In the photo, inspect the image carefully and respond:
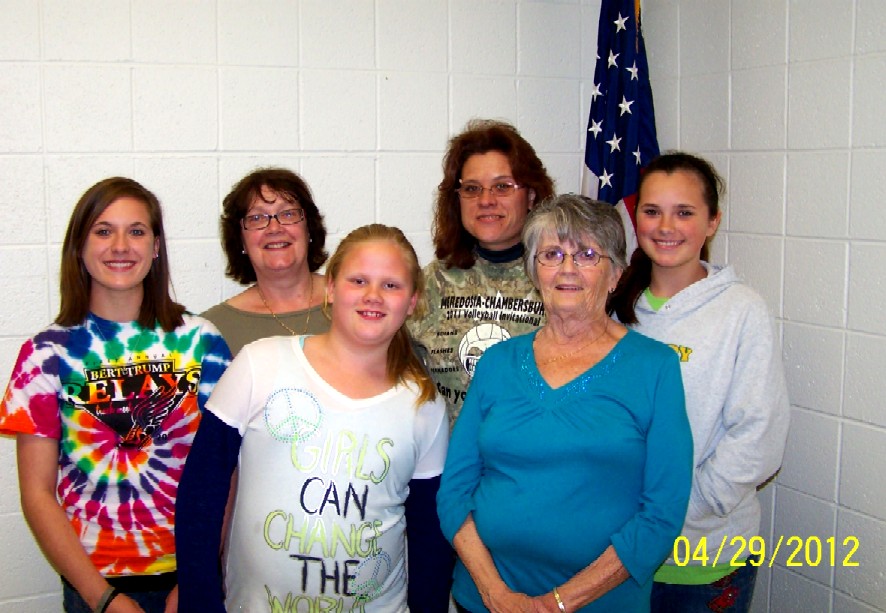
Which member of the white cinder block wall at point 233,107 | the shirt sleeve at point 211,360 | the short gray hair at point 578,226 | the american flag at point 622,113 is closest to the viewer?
the short gray hair at point 578,226

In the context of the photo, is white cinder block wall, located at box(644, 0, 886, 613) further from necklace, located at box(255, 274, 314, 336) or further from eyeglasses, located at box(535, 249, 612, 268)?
necklace, located at box(255, 274, 314, 336)

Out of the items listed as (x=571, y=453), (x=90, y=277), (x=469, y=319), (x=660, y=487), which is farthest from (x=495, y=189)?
(x=90, y=277)

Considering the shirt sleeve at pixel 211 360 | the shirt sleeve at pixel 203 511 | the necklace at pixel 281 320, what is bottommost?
the shirt sleeve at pixel 203 511

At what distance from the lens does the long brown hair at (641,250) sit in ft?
7.34

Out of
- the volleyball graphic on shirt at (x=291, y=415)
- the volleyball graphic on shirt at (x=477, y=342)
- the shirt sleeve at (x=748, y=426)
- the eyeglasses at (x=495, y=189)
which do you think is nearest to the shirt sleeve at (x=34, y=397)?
the volleyball graphic on shirt at (x=291, y=415)

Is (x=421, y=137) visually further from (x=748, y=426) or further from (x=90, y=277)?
(x=748, y=426)

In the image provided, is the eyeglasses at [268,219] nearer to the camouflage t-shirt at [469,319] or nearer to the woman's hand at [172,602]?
the camouflage t-shirt at [469,319]

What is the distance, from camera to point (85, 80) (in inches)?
104

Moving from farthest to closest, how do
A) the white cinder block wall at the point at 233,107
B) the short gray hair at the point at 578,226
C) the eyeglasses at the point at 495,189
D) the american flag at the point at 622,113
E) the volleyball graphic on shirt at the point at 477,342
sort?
the american flag at the point at 622,113, the white cinder block wall at the point at 233,107, the eyeglasses at the point at 495,189, the volleyball graphic on shirt at the point at 477,342, the short gray hair at the point at 578,226

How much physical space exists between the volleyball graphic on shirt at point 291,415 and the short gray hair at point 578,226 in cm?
60

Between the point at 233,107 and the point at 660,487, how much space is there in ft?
6.22

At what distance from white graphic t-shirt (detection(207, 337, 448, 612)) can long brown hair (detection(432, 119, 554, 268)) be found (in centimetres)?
67

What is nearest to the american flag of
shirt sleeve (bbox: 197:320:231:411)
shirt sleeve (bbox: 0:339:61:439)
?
shirt sleeve (bbox: 197:320:231:411)

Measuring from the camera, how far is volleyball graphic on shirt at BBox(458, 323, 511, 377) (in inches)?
89.7
